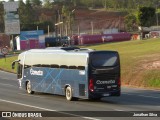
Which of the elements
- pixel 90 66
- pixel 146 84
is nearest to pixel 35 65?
pixel 90 66

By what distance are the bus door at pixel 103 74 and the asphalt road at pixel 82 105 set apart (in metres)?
0.64

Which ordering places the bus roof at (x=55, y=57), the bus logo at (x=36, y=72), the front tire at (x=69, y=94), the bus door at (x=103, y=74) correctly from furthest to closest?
the bus logo at (x=36, y=72), the front tire at (x=69, y=94), the bus roof at (x=55, y=57), the bus door at (x=103, y=74)

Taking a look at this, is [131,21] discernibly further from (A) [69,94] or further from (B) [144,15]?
(A) [69,94]

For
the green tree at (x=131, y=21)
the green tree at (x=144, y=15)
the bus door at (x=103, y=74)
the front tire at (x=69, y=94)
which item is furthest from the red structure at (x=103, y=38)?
the bus door at (x=103, y=74)

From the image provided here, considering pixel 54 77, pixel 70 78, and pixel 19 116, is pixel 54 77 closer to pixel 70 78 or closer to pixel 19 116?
pixel 70 78

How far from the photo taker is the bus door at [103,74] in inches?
1000

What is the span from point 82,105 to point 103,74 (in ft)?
7.31

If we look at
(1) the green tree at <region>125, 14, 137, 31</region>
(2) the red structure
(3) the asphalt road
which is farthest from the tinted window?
(1) the green tree at <region>125, 14, 137, 31</region>

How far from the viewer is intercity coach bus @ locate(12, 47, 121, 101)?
2548cm

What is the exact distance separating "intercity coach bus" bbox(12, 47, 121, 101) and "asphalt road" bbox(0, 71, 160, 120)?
58 cm

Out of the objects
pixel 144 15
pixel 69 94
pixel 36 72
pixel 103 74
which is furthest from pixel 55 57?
pixel 144 15

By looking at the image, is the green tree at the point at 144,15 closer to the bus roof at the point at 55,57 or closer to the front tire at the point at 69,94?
the bus roof at the point at 55,57

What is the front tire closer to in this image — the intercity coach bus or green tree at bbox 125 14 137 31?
the intercity coach bus

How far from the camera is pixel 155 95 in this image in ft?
98.0
